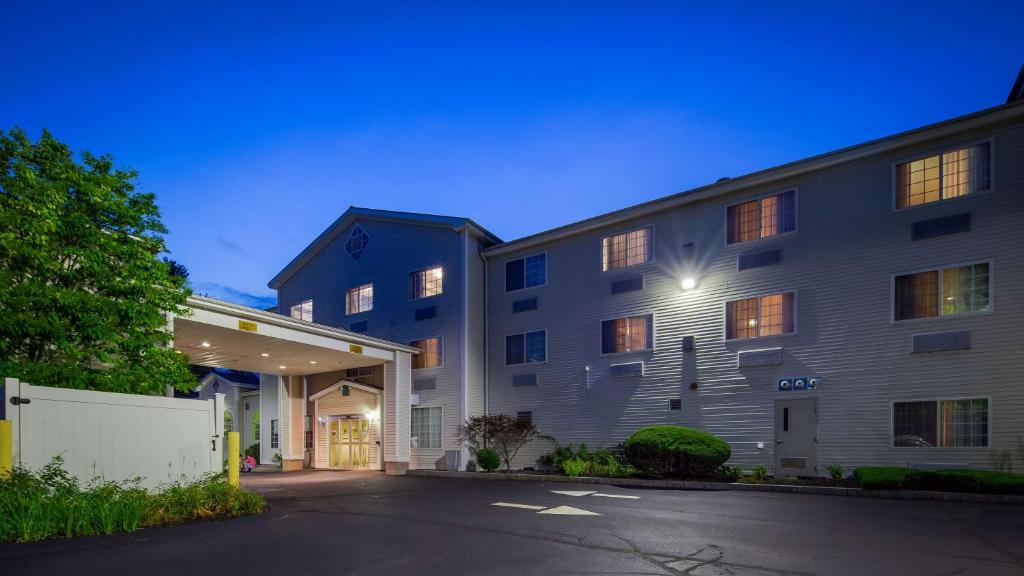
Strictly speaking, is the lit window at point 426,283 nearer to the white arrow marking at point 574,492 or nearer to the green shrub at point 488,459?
the green shrub at point 488,459

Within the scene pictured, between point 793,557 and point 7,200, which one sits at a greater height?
point 7,200

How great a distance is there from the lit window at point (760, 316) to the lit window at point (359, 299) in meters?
15.8

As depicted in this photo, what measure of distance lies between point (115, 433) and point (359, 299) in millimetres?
18819

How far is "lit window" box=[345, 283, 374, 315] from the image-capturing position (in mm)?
29188

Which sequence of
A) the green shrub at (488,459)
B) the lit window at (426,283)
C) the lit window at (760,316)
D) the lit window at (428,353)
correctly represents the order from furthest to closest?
the lit window at (426,283)
the lit window at (428,353)
the green shrub at (488,459)
the lit window at (760,316)

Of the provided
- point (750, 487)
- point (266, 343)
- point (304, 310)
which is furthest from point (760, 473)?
point (304, 310)

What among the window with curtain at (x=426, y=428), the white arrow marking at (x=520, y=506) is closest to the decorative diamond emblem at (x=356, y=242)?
the window with curtain at (x=426, y=428)

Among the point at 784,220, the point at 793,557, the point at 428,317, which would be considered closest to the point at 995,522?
the point at 793,557

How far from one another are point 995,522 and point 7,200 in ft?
54.8

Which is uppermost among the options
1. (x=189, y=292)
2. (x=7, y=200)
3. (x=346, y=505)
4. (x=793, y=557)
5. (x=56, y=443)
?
(x=7, y=200)

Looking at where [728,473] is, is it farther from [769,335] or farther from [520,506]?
[520,506]

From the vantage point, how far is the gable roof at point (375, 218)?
2600cm

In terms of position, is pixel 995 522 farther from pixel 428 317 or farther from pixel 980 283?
pixel 428 317

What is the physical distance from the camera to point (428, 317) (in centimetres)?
2642
